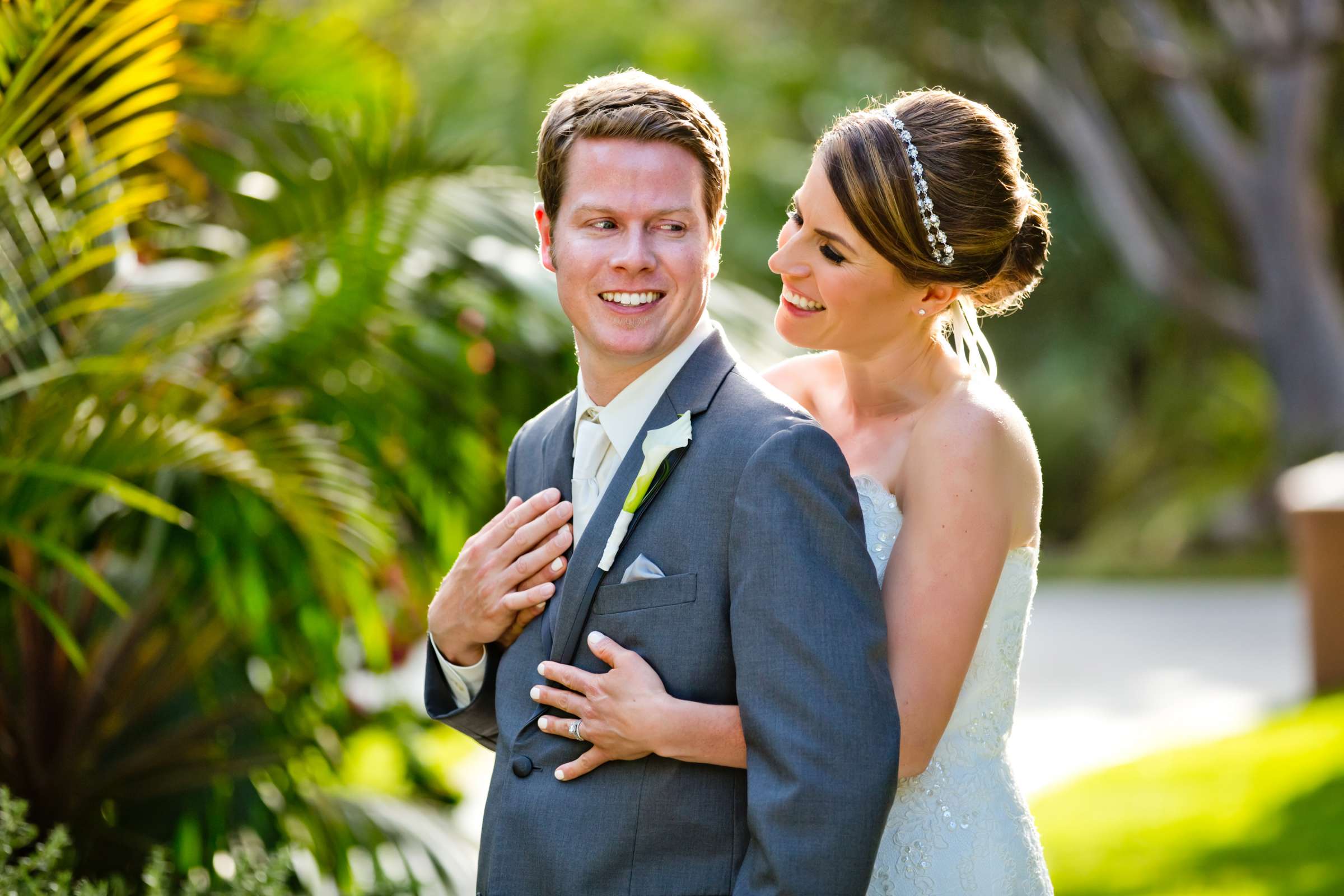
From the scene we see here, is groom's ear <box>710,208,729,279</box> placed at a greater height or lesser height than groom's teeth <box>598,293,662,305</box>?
greater

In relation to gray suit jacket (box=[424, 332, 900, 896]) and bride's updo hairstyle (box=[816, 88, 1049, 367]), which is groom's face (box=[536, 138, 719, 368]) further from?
bride's updo hairstyle (box=[816, 88, 1049, 367])

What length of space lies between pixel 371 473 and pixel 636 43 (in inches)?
744

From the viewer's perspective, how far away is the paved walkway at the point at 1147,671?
871 centimetres

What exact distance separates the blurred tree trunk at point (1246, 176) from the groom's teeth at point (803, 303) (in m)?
12.3

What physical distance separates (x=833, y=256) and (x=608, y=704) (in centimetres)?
90

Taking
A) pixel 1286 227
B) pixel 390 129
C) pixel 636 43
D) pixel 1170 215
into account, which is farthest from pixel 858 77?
pixel 390 129

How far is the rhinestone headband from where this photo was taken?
2.33 metres

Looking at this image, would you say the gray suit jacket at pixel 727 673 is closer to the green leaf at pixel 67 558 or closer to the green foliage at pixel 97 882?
the green leaf at pixel 67 558

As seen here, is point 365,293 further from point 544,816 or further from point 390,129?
point 544,816

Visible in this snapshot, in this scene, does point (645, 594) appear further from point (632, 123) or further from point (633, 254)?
point (632, 123)

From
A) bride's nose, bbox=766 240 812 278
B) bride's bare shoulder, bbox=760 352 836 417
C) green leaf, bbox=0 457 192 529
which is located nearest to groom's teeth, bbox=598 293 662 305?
bride's nose, bbox=766 240 812 278

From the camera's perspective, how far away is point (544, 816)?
204cm

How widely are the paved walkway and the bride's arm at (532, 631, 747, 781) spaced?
4851 millimetres

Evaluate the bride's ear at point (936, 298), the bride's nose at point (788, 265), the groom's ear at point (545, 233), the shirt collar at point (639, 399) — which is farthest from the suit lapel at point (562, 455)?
the bride's ear at point (936, 298)
